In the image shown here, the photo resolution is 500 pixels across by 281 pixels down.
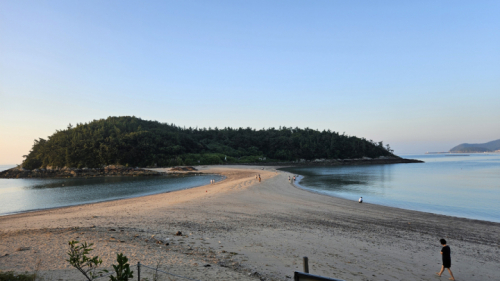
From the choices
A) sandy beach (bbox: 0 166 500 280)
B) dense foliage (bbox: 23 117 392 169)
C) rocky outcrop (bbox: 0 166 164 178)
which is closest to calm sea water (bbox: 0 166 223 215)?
sandy beach (bbox: 0 166 500 280)

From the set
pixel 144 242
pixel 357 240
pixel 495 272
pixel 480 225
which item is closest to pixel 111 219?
pixel 144 242

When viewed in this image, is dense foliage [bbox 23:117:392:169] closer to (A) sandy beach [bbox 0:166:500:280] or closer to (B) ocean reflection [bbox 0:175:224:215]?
(B) ocean reflection [bbox 0:175:224:215]

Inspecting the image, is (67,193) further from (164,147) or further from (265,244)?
(164,147)

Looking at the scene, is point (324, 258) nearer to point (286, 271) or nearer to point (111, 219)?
Result: point (286, 271)

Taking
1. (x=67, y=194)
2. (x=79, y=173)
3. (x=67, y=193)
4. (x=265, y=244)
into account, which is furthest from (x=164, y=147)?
(x=265, y=244)

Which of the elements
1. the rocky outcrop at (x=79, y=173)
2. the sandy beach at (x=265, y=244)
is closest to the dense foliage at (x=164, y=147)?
the rocky outcrop at (x=79, y=173)

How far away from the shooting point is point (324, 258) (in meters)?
7.77

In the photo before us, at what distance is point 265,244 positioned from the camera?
8867 mm

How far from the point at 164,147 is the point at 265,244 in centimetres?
8123

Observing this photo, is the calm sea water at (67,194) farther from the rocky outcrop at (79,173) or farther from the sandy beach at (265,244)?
the rocky outcrop at (79,173)

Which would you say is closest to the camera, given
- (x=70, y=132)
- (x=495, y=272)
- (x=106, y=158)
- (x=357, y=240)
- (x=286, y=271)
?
(x=286, y=271)

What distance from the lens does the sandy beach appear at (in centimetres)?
677

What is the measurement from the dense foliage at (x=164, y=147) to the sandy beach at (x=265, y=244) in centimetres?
6990

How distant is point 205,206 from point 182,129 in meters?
117
